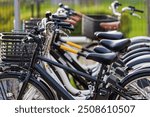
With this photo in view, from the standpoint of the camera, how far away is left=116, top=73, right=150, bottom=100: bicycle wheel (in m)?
3.90

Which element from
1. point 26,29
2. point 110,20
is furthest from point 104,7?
point 26,29

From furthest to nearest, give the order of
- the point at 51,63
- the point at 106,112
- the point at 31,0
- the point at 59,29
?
the point at 31,0
the point at 59,29
the point at 51,63
the point at 106,112

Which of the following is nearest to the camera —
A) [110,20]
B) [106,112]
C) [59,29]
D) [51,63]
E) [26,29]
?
[106,112]

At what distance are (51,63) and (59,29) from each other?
0.69m

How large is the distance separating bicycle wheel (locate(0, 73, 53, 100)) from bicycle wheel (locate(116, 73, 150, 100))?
70cm

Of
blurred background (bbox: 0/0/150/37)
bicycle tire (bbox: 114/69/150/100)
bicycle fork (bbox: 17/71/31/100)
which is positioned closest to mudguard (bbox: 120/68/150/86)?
bicycle tire (bbox: 114/69/150/100)

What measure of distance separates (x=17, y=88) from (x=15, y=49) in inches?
14.1

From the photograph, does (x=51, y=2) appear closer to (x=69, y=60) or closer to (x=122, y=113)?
(x=69, y=60)

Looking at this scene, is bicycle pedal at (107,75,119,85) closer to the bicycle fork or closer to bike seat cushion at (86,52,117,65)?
bike seat cushion at (86,52,117,65)

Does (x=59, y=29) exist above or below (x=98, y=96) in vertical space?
above

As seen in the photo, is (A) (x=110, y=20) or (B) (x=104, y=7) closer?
(A) (x=110, y=20)

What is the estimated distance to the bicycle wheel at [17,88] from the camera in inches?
161

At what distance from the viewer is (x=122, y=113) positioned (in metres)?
3.78

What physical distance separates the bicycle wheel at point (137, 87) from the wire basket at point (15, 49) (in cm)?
91
